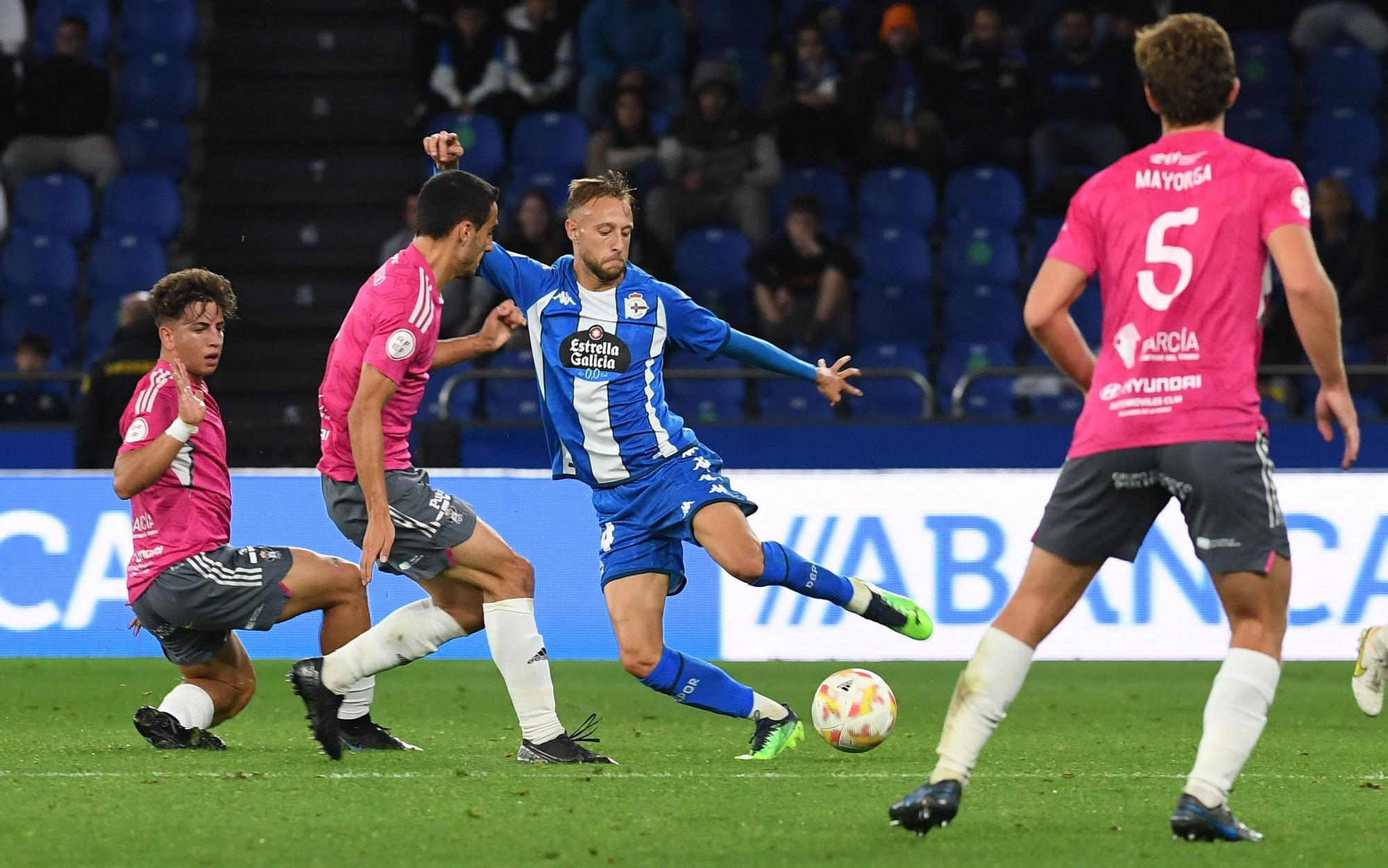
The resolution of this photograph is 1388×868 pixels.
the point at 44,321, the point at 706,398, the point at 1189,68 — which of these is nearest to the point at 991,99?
the point at 706,398

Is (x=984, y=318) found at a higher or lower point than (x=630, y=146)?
lower

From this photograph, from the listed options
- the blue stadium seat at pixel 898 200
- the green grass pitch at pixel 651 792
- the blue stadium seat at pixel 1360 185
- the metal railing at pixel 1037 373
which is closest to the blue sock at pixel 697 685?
the green grass pitch at pixel 651 792

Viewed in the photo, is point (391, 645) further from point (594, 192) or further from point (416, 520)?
point (594, 192)

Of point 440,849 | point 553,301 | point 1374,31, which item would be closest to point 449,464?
point 553,301

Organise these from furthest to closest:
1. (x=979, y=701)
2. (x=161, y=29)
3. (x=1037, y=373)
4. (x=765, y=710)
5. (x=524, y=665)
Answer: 1. (x=161, y=29)
2. (x=1037, y=373)
3. (x=765, y=710)
4. (x=524, y=665)
5. (x=979, y=701)

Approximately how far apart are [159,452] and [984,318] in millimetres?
7811

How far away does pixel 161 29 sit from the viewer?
48.9 feet

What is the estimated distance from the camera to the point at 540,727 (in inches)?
237

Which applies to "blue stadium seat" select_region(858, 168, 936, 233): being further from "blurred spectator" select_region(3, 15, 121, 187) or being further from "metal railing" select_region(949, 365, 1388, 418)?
"blurred spectator" select_region(3, 15, 121, 187)

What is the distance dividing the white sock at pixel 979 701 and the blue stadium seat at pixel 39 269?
34.3ft

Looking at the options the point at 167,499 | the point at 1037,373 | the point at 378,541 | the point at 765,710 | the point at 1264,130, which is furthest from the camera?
the point at 1264,130

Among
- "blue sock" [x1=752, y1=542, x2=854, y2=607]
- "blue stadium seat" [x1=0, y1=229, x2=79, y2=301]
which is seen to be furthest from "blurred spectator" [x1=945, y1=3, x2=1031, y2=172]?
"blue sock" [x1=752, y1=542, x2=854, y2=607]

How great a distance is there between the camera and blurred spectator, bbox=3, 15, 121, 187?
14.0 metres

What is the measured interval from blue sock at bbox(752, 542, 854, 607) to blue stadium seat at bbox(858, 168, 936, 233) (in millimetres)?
7650
